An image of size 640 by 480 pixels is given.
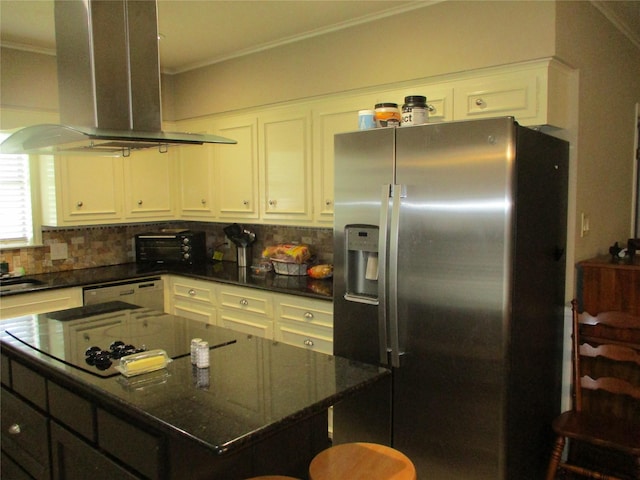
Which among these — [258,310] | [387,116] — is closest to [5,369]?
[258,310]

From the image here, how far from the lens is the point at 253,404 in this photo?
4.98ft

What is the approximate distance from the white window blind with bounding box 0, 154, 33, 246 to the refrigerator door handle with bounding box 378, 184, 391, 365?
9.28 feet

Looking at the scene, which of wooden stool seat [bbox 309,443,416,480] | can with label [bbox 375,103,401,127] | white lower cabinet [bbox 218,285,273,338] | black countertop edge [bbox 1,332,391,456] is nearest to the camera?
black countertop edge [bbox 1,332,391,456]

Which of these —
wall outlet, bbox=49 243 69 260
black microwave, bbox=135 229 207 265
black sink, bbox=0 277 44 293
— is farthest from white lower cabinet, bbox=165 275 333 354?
black sink, bbox=0 277 44 293

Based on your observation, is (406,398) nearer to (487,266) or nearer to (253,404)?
(487,266)

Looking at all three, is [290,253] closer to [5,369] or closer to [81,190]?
[81,190]

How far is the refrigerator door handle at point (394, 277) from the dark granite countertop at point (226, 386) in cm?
47

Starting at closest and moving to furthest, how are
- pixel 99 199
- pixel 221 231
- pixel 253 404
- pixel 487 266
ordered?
pixel 253 404 < pixel 487 266 < pixel 99 199 < pixel 221 231

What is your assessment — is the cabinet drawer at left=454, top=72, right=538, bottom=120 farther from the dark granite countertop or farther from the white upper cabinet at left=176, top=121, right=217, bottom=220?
the white upper cabinet at left=176, top=121, right=217, bottom=220

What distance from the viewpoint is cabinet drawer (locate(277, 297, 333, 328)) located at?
3068 millimetres

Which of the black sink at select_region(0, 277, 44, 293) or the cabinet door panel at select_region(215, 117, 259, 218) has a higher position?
the cabinet door panel at select_region(215, 117, 259, 218)

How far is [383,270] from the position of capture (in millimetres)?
2301

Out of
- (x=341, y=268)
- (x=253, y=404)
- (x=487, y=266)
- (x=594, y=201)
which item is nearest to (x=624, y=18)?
(x=594, y=201)

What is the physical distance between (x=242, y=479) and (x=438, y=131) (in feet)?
4.94
